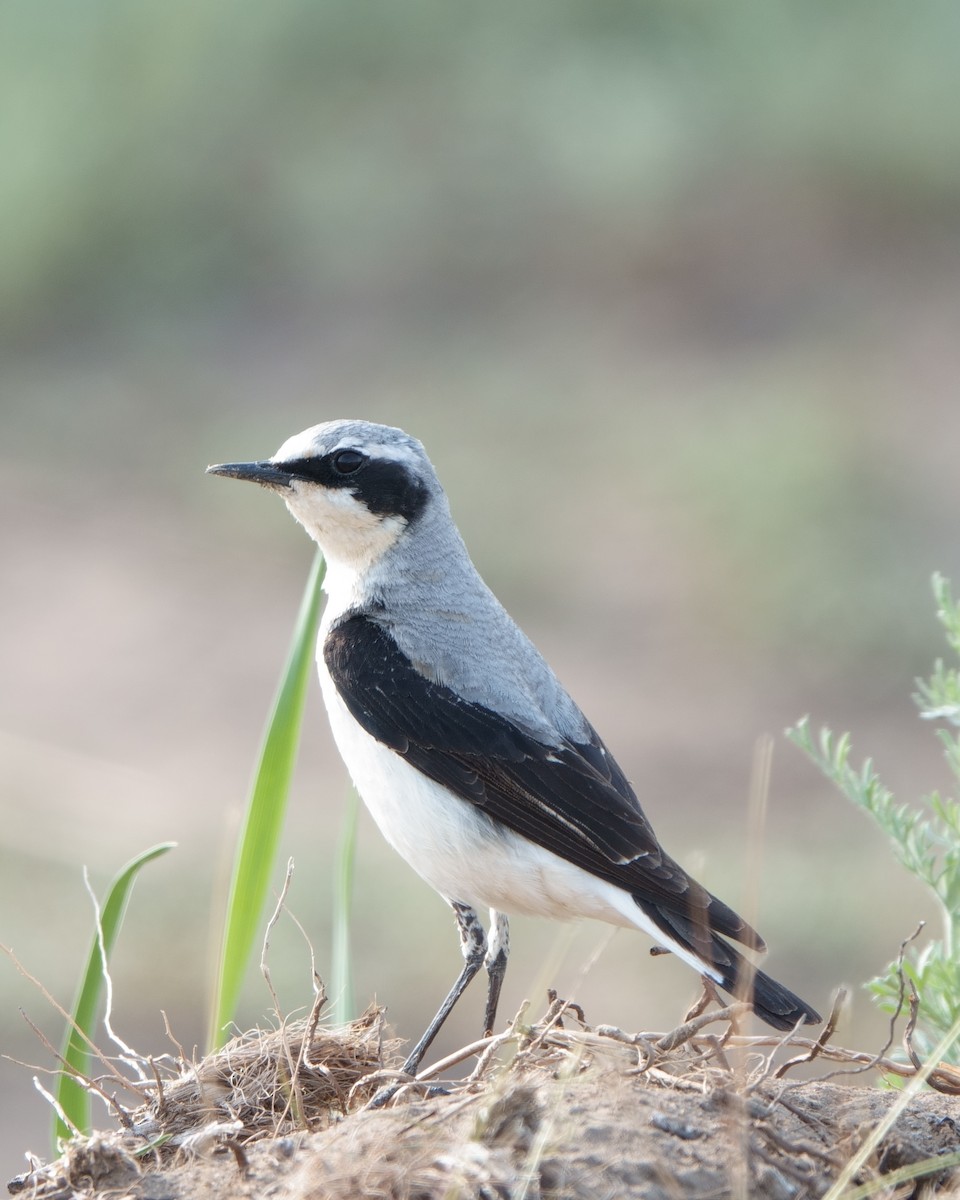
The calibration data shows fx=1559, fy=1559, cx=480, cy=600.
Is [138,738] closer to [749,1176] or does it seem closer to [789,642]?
[789,642]

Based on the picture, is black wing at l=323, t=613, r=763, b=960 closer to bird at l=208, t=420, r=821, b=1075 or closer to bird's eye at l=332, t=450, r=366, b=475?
bird at l=208, t=420, r=821, b=1075

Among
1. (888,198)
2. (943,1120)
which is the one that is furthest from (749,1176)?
(888,198)

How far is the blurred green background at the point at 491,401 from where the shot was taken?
8648 mm

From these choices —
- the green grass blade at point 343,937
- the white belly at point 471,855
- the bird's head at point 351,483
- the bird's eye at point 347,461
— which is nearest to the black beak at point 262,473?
the bird's head at point 351,483

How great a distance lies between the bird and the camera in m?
3.98

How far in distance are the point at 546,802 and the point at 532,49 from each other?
12999 mm

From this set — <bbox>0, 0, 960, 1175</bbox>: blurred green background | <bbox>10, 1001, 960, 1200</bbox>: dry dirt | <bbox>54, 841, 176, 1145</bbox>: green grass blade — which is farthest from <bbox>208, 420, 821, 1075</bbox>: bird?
<bbox>0, 0, 960, 1175</bbox>: blurred green background

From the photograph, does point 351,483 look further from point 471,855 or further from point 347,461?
point 471,855

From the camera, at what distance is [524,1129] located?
8.90 ft

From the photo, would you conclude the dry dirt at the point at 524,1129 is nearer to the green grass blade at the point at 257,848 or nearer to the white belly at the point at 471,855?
the green grass blade at the point at 257,848

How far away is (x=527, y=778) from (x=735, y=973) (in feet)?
2.49

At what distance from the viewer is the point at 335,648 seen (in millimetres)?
4488

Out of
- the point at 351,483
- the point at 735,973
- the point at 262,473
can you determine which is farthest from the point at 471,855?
the point at 262,473

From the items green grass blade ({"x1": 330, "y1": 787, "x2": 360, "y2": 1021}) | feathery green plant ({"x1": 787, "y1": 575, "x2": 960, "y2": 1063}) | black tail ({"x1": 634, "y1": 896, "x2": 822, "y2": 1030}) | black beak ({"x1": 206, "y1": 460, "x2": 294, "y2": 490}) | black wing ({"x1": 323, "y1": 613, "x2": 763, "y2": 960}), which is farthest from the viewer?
black beak ({"x1": 206, "y1": 460, "x2": 294, "y2": 490})
